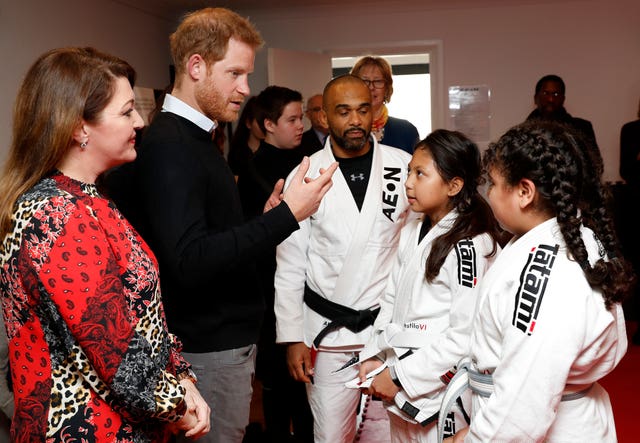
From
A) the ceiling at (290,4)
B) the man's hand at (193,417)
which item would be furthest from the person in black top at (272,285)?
the ceiling at (290,4)

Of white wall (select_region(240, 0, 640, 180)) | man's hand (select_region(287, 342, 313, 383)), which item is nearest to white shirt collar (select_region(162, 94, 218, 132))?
man's hand (select_region(287, 342, 313, 383))

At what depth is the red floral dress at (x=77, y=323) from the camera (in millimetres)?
1041

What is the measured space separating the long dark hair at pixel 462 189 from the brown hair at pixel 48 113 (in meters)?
0.98

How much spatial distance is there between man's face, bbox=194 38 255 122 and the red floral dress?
519 mm

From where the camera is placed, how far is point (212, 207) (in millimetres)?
1566

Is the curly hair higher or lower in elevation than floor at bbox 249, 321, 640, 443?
higher

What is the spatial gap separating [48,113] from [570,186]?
1.00m

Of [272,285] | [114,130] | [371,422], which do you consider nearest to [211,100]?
[114,130]

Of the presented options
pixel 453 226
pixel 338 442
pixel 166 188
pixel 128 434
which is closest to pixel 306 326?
pixel 338 442

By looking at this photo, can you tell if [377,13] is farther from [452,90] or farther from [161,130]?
[161,130]

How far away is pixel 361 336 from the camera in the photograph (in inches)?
82.4

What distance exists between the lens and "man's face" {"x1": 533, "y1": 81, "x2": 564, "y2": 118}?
502cm

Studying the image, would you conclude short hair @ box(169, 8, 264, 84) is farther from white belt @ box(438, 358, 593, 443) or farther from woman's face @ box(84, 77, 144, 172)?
white belt @ box(438, 358, 593, 443)

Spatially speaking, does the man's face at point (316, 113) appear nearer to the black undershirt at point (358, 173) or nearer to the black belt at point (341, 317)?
the black undershirt at point (358, 173)
